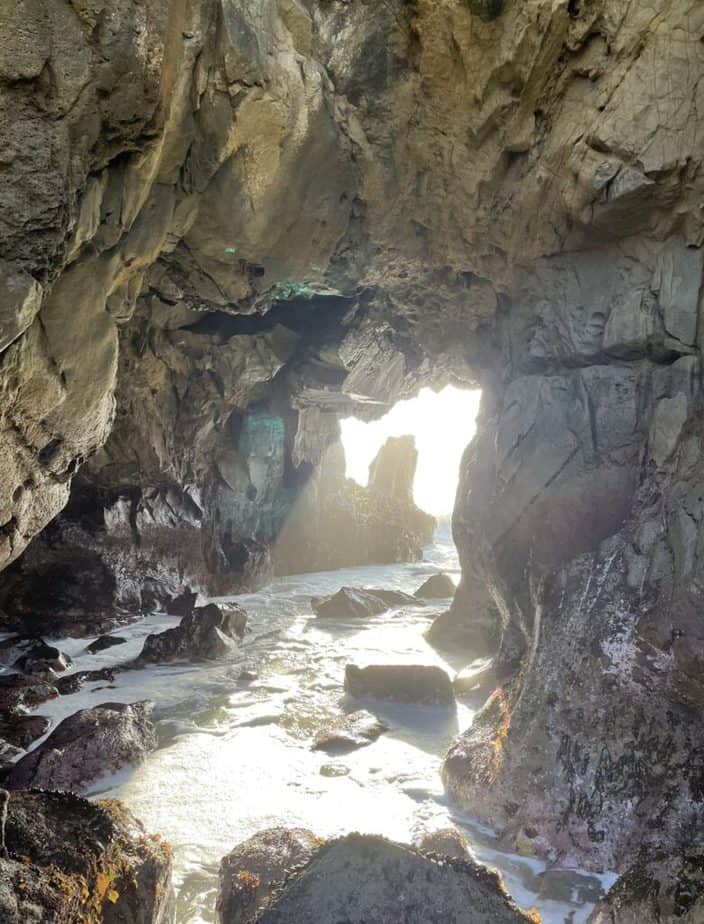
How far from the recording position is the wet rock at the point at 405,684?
320 inches

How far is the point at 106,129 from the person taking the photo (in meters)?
4.62

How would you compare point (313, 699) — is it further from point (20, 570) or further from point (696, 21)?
point (696, 21)

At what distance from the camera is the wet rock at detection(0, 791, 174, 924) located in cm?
265

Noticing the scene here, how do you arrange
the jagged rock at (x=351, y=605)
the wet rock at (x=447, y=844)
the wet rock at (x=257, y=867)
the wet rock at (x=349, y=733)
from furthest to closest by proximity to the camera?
1. the jagged rock at (x=351, y=605)
2. the wet rock at (x=349, y=733)
3. the wet rock at (x=447, y=844)
4. the wet rock at (x=257, y=867)

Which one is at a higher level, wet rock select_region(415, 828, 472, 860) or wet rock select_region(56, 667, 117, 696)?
wet rock select_region(415, 828, 472, 860)

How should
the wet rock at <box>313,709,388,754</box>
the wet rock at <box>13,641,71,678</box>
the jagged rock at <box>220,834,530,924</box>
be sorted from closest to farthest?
the jagged rock at <box>220,834,530,924</box>, the wet rock at <box>313,709,388,754</box>, the wet rock at <box>13,641,71,678</box>

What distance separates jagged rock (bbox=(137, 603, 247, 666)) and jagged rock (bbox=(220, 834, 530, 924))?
7.58m

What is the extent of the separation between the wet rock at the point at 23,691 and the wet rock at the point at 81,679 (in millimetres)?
185

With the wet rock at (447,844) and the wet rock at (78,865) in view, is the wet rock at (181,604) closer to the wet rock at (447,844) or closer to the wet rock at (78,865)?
the wet rock at (447,844)

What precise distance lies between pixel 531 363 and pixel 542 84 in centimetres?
320

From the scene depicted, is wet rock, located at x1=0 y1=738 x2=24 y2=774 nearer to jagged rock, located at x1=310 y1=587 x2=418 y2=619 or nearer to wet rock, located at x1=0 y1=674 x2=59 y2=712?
wet rock, located at x1=0 y1=674 x2=59 y2=712

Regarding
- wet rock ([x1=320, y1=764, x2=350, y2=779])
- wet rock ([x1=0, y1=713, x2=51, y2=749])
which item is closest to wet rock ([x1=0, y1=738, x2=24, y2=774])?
wet rock ([x1=0, y1=713, x2=51, y2=749])

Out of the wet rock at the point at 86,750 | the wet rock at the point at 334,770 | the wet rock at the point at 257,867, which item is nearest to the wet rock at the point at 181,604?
the wet rock at the point at 86,750

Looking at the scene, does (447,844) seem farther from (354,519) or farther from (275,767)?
(354,519)
